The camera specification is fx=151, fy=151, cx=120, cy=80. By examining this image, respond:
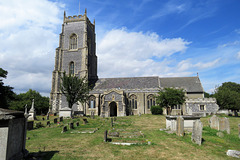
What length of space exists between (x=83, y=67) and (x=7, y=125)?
32934 millimetres

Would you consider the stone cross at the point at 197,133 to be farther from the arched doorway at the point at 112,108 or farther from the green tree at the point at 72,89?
the arched doorway at the point at 112,108

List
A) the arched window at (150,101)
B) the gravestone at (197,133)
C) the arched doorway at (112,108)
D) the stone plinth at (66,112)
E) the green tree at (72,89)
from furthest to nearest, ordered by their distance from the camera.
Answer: the arched window at (150,101)
the arched doorway at (112,108)
the green tree at (72,89)
the stone plinth at (66,112)
the gravestone at (197,133)

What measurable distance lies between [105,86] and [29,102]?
23232 millimetres

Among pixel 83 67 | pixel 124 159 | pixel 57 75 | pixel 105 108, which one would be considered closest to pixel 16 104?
A: pixel 57 75

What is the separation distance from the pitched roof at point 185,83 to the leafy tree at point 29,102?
34.4 m

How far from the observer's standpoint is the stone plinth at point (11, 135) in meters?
4.77

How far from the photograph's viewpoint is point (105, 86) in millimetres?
36625

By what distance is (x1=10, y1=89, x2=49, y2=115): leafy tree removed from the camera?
41.0 metres

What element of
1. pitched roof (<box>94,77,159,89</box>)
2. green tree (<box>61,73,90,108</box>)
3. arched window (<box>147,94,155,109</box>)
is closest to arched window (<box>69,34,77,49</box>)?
pitched roof (<box>94,77,159,89</box>)

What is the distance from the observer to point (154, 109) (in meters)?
30.8

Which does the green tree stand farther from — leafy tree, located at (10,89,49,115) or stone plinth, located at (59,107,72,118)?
leafy tree, located at (10,89,49,115)

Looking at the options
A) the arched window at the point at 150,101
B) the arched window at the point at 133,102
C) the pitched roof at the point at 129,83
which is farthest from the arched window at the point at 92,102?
the arched window at the point at 150,101

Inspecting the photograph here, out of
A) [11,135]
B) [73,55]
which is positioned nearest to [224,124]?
[11,135]

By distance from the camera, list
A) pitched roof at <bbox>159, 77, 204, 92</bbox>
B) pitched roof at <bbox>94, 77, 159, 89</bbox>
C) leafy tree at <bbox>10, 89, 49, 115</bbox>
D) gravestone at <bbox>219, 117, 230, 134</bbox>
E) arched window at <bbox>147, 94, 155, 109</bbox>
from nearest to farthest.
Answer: gravestone at <bbox>219, 117, 230, 134</bbox> → arched window at <bbox>147, 94, 155, 109</bbox> → pitched roof at <bbox>94, 77, 159, 89</bbox> → pitched roof at <bbox>159, 77, 204, 92</bbox> → leafy tree at <bbox>10, 89, 49, 115</bbox>
